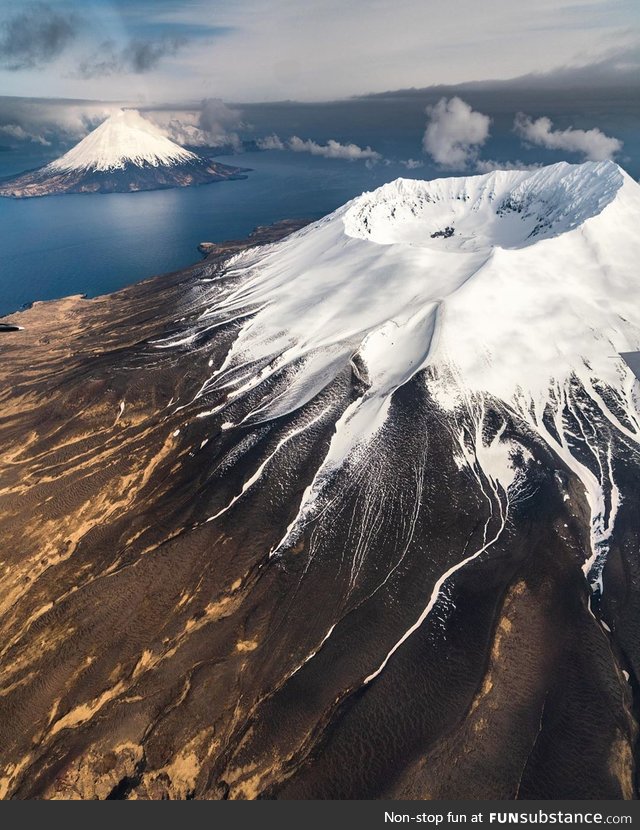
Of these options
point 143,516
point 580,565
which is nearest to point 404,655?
point 580,565

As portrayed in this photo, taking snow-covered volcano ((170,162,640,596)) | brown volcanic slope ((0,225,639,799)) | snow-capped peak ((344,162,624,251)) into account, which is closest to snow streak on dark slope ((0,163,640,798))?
brown volcanic slope ((0,225,639,799))

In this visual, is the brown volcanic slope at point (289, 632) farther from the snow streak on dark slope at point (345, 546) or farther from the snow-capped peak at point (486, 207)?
the snow-capped peak at point (486, 207)

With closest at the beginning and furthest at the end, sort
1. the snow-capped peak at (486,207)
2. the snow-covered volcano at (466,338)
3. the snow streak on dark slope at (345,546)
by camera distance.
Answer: the snow streak on dark slope at (345,546), the snow-covered volcano at (466,338), the snow-capped peak at (486,207)

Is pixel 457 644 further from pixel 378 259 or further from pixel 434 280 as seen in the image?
pixel 378 259

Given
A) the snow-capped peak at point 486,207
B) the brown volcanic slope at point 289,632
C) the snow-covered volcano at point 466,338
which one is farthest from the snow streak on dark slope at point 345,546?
the snow-capped peak at point 486,207

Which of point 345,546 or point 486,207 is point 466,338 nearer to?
point 345,546
